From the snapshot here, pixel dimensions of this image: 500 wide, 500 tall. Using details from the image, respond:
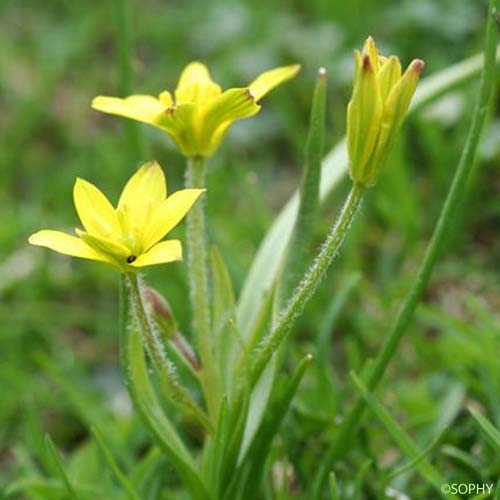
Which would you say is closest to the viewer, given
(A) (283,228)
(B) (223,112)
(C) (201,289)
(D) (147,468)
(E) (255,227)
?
(B) (223,112)

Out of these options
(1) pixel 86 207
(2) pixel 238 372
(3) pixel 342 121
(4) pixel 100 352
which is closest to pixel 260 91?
(1) pixel 86 207

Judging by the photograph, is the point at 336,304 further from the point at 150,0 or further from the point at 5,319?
the point at 150,0

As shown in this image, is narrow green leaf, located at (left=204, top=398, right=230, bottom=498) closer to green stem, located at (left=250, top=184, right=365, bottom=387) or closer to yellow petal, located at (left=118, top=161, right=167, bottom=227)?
green stem, located at (left=250, top=184, right=365, bottom=387)

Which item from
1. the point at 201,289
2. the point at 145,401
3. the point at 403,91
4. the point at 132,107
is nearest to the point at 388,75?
the point at 403,91

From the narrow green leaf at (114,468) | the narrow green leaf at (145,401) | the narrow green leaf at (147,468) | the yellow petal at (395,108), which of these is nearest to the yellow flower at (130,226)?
the narrow green leaf at (145,401)

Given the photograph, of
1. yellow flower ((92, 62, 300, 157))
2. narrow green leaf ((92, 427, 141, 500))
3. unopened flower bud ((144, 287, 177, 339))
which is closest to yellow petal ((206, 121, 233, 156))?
yellow flower ((92, 62, 300, 157))

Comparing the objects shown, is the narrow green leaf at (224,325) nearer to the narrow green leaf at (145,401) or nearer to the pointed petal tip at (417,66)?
the narrow green leaf at (145,401)

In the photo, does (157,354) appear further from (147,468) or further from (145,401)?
(147,468)
